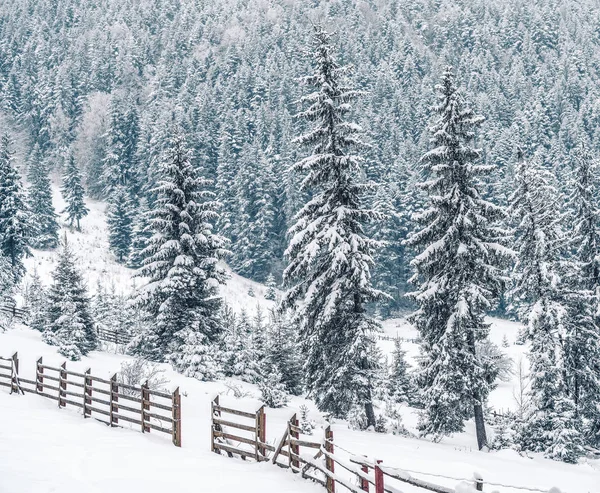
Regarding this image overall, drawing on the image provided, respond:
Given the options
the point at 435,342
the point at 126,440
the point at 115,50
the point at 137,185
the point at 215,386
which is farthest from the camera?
the point at 115,50

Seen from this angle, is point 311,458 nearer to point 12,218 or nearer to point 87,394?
point 87,394

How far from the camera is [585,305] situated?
1064 inches

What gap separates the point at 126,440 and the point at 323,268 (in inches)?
444

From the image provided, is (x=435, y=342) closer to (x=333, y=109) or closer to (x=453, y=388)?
(x=453, y=388)

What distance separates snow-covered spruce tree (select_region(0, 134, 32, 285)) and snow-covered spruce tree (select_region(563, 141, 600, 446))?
43.3 metres

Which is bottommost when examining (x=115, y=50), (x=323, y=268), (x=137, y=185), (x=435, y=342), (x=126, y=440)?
(x=137, y=185)

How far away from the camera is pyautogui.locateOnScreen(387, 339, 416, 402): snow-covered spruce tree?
39375mm

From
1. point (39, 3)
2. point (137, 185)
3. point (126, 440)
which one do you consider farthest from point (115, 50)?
point (126, 440)

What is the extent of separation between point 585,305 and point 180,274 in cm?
2095

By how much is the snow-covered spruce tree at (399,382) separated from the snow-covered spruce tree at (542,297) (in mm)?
14990

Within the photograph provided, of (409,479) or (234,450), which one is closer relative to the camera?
(409,479)

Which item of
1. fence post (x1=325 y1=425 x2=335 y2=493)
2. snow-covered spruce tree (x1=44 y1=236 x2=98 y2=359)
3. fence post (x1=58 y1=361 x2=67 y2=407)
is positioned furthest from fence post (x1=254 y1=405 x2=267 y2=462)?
snow-covered spruce tree (x1=44 y1=236 x2=98 y2=359)

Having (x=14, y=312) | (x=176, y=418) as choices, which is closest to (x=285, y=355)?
(x=14, y=312)

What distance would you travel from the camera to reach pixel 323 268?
883 inches
